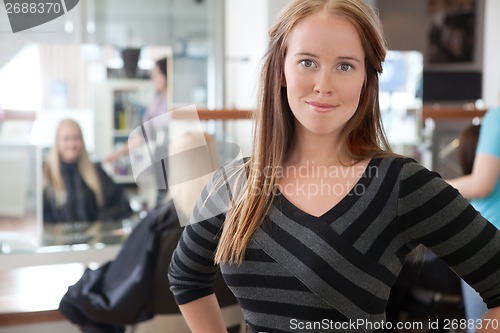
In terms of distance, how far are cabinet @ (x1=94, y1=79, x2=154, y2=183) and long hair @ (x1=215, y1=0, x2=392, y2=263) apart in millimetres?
1499

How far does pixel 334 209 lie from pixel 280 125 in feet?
0.46

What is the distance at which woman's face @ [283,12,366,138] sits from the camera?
843mm

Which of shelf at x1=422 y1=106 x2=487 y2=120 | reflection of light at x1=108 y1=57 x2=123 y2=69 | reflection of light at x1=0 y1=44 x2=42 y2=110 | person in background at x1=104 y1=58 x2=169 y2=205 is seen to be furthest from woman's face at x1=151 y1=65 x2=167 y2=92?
shelf at x1=422 y1=106 x2=487 y2=120

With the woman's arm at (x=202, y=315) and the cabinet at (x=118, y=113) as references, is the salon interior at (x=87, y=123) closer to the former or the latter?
the cabinet at (x=118, y=113)

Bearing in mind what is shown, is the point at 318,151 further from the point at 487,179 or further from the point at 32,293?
the point at 32,293

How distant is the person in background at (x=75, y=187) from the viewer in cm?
227

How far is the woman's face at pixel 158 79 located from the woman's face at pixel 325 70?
1760 millimetres

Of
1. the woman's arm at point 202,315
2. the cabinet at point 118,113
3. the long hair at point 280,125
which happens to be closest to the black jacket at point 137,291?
the cabinet at point 118,113

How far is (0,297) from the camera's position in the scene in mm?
2051

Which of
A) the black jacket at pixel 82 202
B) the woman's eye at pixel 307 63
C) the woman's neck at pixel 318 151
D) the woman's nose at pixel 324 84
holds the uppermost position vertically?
the woman's eye at pixel 307 63

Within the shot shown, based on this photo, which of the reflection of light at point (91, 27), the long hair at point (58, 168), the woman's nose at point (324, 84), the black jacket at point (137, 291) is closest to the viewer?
the woman's nose at point (324, 84)

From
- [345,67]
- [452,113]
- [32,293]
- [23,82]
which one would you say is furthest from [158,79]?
[345,67]

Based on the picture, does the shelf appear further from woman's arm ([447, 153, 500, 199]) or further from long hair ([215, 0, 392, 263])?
long hair ([215, 0, 392, 263])

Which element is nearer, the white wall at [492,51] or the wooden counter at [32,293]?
the wooden counter at [32,293]
